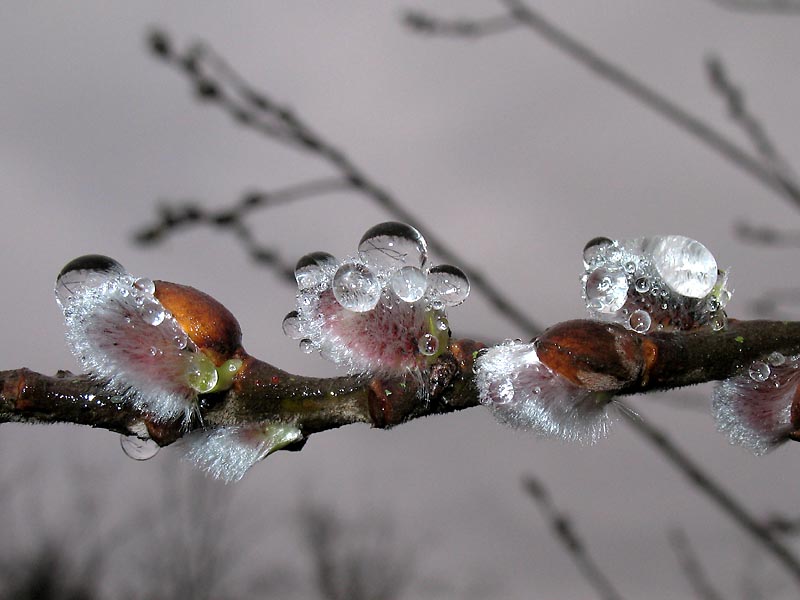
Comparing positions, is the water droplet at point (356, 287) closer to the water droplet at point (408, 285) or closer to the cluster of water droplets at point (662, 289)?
the water droplet at point (408, 285)

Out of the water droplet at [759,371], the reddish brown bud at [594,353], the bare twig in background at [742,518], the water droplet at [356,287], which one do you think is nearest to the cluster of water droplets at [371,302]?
the water droplet at [356,287]

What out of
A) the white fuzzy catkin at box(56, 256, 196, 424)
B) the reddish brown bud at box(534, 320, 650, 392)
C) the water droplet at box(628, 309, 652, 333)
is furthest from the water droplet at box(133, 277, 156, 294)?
the water droplet at box(628, 309, 652, 333)

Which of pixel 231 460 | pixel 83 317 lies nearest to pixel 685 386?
pixel 231 460

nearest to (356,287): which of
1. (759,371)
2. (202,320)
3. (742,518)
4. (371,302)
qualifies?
(371,302)

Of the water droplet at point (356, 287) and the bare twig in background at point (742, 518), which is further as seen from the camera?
the bare twig in background at point (742, 518)

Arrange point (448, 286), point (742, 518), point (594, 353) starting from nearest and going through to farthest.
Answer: point (594, 353), point (448, 286), point (742, 518)

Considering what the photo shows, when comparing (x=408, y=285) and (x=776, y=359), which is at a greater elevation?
(x=776, y=359)

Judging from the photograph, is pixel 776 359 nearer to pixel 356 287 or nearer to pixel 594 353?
pixel 594 353

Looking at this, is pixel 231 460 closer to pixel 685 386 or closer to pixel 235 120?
pixel 685 386
